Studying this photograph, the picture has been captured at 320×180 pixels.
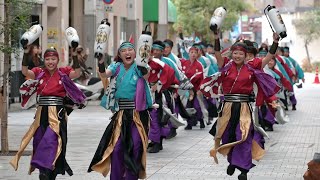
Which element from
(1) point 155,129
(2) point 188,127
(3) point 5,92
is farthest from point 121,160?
(2) point 188,127

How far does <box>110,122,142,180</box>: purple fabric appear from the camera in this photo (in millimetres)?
11281

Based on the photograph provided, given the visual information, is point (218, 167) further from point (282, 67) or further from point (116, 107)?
point (282, 67)

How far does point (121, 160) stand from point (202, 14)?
47.0 m

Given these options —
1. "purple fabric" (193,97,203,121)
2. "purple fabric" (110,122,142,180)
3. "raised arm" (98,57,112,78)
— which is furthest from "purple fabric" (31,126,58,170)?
"purple fabric" (193,97,203,121)

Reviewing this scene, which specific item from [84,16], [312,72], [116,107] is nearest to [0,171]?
[116,107]

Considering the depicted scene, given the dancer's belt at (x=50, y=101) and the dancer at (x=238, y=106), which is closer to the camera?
the dancer's belt at (x=50, y=101)

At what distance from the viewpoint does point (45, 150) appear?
11.7 m

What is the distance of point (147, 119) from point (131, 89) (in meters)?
0.44

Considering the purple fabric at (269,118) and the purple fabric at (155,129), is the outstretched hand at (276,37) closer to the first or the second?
the purple fabric at (155,129)

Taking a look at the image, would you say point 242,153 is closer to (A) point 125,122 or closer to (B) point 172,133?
(A) point 125,122

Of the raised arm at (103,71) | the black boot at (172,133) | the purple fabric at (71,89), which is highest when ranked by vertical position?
the raised arm at (103,71)

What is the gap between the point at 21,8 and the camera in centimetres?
1551

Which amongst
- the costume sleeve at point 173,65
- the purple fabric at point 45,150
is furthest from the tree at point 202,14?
the purple fabric at point 45,150

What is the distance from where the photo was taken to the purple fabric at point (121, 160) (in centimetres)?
1128
